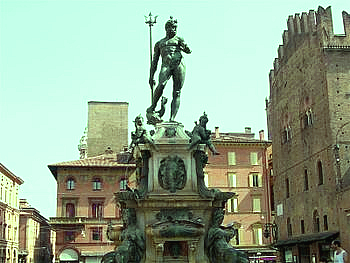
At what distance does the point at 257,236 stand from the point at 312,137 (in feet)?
71.4

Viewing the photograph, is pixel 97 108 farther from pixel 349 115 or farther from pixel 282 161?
pixel 349 115

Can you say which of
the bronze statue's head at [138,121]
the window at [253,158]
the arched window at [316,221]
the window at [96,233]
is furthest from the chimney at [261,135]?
the bronze statue's head at [138,121]

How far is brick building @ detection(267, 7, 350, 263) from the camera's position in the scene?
A: 134 ft

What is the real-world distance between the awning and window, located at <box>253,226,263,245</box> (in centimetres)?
1178

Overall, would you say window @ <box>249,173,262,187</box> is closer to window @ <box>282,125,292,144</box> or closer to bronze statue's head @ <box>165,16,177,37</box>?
window @ <box>282,125,292,144</box>

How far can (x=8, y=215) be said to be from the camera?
230ft

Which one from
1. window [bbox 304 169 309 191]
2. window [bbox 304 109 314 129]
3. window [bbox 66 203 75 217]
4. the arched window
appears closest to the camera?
the arched window

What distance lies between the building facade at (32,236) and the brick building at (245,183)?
32.2m

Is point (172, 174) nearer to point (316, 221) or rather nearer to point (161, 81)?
point (161, 81)

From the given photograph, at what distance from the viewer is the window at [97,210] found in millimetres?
64688

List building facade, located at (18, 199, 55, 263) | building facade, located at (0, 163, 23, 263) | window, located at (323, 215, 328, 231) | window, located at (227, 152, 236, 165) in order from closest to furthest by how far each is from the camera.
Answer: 1. window, located at (323, 215, 328, 231)
2. building facade, located at (0, 163, 23, 263)
3. window, located at (227, 152, 236, 165)
4. building facade, located at (18, 199, 55, 263)

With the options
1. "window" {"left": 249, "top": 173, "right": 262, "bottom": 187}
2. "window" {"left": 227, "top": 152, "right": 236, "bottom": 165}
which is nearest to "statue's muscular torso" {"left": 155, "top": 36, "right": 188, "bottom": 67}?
"window" {"left": 227, "top": 152, "right": 236, "bottom": 165}

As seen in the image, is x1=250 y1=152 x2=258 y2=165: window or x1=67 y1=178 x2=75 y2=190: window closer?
x1=67 y1=178 x2=75 y2=190: window

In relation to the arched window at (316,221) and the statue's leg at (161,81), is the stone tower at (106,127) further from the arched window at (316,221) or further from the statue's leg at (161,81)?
the statue's leg at (161,81)
